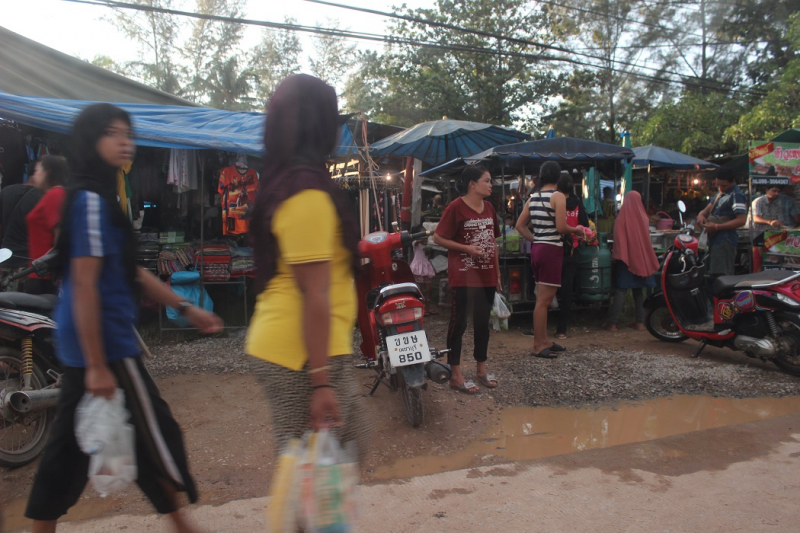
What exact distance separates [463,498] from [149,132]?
4752mm

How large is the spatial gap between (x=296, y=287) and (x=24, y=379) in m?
2.53

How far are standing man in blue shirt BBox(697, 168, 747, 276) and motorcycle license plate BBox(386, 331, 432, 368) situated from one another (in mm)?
4507

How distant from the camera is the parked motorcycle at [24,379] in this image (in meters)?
3.09

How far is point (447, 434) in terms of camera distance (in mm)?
3789

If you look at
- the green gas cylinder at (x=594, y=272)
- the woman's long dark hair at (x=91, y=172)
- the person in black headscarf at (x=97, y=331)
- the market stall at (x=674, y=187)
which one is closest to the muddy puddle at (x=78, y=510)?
the person in black headscarf at (x=97, y=331)

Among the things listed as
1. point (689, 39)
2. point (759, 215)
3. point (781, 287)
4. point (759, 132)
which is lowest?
point (781, 287)

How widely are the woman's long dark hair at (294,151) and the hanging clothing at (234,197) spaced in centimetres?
529

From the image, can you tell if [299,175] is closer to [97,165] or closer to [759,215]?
[97,165]

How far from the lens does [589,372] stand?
5.07m

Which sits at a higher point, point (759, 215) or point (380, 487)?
point (759, 215)

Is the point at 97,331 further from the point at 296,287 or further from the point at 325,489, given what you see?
the point at 325,489

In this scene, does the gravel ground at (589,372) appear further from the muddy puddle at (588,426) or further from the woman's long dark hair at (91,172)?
the woman's long dark hair at (91,172)

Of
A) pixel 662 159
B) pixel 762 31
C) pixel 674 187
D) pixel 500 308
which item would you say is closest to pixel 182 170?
pixel 500 308

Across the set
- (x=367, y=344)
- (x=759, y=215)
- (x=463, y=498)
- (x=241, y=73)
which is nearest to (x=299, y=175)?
(x=463, y=498)
